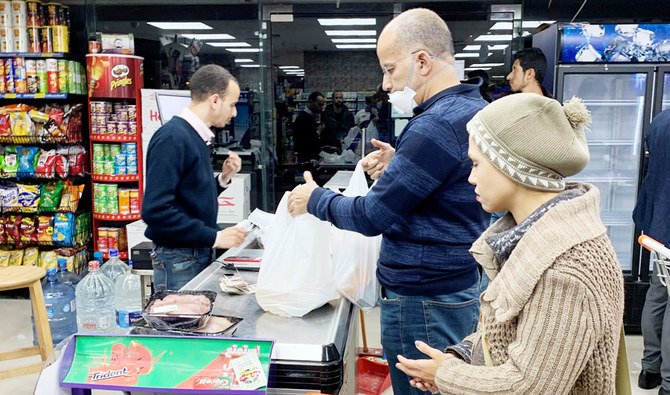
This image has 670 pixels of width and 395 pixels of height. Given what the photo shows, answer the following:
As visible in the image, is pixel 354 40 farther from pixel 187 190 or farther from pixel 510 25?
pixel 187 190

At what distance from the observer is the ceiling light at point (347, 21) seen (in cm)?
648

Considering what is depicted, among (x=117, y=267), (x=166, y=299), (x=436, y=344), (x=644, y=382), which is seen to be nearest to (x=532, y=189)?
(x=436, y=344)

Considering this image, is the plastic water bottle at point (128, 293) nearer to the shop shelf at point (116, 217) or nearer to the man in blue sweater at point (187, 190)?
the shop shelf at point (116, 217)

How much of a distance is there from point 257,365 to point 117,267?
3.51 meters

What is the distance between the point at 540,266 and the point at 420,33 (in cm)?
106

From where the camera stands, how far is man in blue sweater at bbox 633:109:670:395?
3732 millimetres

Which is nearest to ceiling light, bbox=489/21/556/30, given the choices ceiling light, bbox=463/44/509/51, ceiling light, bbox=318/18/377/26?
ceiling light, bbox=463/44/509/51

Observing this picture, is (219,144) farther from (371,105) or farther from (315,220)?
(315,220)

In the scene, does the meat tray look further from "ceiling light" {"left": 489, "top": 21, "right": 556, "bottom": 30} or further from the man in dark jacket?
the man in dark jacket

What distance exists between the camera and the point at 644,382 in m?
3.94

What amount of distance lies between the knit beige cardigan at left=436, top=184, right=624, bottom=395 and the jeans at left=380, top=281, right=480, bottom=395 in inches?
26.5

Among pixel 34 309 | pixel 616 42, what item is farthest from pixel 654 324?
pixel 34 309

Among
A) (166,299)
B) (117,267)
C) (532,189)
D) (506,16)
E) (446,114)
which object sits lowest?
(117,267)

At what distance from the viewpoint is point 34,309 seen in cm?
383
